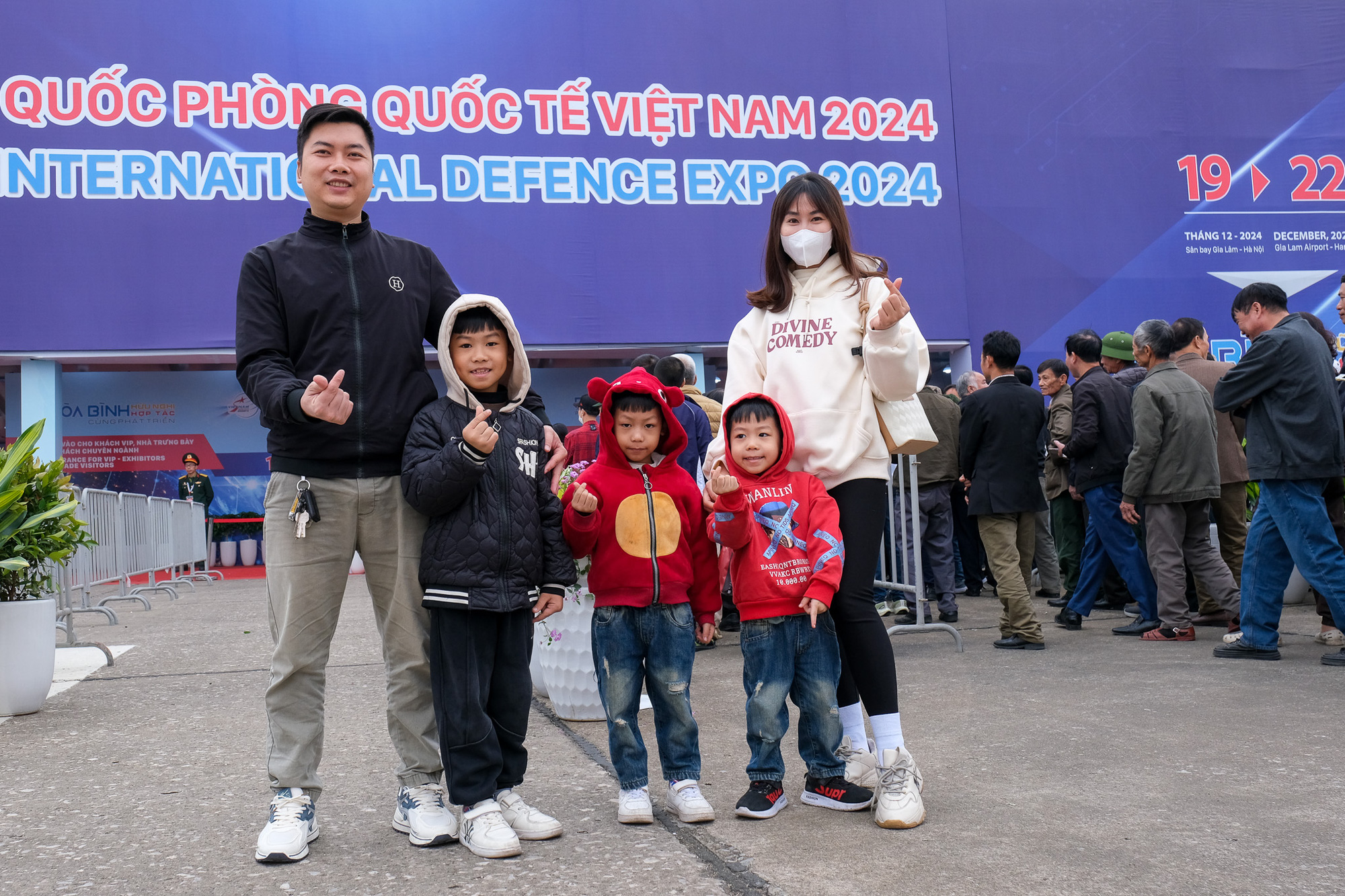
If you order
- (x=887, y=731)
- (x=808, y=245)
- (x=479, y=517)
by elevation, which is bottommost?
(x=887, y=731)

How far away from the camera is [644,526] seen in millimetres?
3066

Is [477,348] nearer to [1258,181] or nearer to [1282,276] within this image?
[1282,276]

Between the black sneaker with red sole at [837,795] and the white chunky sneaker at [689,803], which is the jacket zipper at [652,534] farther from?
the black sneaker with red sole at [837,795]

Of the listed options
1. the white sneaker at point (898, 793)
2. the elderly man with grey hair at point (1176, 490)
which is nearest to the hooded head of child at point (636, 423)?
the white sneaker at point (898, 793)

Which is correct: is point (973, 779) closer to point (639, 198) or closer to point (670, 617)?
point (670, 617)

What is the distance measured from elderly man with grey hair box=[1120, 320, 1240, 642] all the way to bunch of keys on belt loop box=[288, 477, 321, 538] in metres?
4.87

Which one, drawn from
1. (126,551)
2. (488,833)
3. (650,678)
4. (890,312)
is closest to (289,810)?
(488,833)

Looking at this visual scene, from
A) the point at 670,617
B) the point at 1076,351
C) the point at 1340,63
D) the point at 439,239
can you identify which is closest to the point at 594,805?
the point at 670,617

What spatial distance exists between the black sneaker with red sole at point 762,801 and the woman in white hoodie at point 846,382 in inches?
10.9

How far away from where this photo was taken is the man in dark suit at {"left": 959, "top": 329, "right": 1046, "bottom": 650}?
5.97 metres

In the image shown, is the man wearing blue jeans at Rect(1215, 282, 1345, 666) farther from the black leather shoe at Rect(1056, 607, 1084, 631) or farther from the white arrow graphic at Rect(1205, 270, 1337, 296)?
the white arrow graphic at Rect(1205, 270, 1337, 296)

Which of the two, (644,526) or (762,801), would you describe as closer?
(762,801)

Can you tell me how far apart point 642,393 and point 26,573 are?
12.0ft

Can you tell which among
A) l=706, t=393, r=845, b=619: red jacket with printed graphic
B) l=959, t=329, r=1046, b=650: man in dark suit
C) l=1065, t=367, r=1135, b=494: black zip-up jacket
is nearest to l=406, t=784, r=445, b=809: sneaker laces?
l=706, t=393, r=845, b=619: red jacket with printed graphic
